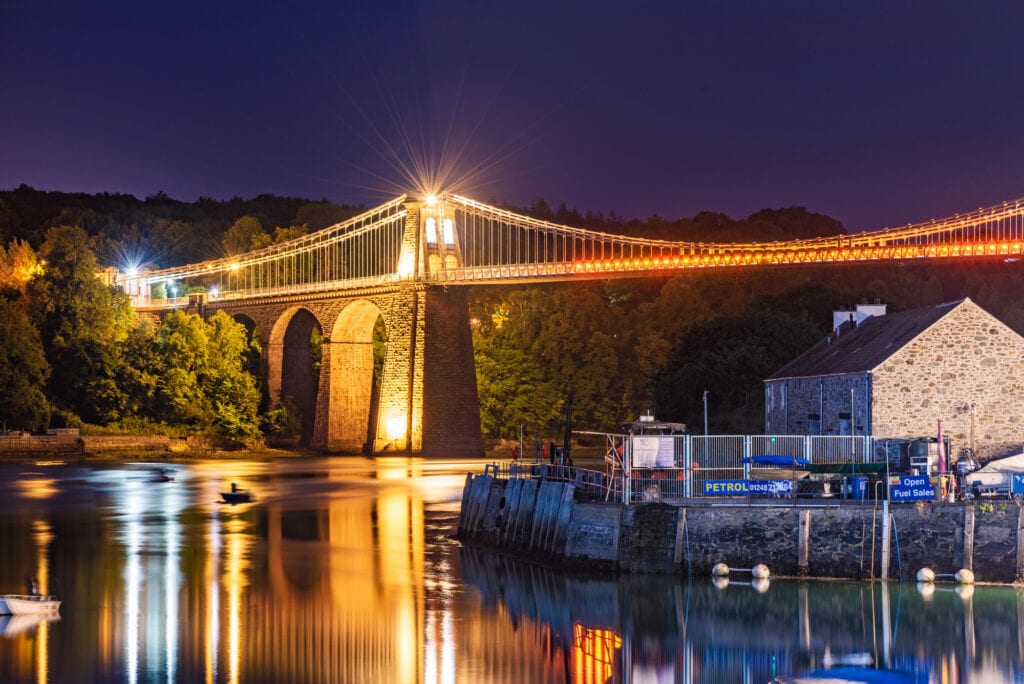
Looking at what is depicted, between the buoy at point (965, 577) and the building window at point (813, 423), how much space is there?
12763mm

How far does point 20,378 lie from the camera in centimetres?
7781

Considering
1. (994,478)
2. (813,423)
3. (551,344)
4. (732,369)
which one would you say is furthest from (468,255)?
(994,478)

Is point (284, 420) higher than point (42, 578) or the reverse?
higher

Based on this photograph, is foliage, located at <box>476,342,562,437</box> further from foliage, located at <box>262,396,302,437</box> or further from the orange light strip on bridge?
the orange light strip on bridge

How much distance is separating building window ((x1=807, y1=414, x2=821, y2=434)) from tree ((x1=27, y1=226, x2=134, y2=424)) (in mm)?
52081

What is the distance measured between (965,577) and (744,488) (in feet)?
14.0

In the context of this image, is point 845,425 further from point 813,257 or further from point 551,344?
point 551,344

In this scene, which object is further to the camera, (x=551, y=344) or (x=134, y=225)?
(x=134, y=225)

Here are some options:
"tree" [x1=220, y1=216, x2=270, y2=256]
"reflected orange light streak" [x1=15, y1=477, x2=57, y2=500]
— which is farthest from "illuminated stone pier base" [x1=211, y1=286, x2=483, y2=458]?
"reflected orange light streak" [x1=15, y1=477, x2=57, y2=500]

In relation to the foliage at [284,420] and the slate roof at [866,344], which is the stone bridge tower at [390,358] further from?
the slate roof at [866,344]

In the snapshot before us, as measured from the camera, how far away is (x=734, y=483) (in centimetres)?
2834

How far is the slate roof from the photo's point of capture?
36062mm

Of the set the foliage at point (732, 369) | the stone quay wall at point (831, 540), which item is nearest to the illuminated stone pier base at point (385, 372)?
the foliage at point (732, 369)

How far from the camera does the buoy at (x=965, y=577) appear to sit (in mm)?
27000
